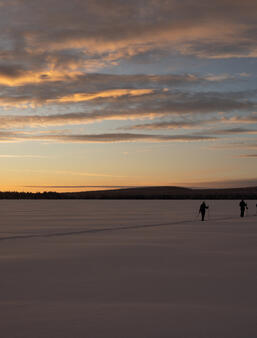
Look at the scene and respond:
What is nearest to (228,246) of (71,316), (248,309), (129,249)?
(129,249)

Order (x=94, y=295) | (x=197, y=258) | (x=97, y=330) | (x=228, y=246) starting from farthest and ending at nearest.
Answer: (x=228, y=246) → (x=197, y=258) → (x=94, y=295) → (x=97, y=330)

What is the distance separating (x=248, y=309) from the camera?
27.6 ft

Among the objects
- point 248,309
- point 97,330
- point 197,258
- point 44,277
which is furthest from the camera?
point 197,258

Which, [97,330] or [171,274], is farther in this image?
[171,274]

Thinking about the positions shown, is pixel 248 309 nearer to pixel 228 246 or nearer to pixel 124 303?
pixel 124 303

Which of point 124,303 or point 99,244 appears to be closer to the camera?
point 124,303

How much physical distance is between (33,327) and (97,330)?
0.92 meters

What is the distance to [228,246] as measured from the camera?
61.1ft

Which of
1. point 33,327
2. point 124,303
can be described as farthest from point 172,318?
point 33,327

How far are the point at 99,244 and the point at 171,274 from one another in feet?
26.2

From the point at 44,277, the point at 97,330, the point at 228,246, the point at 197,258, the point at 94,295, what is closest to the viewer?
the point at 97,330

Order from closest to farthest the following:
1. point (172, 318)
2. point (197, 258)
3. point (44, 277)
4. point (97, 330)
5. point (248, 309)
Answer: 1. point (97, 330)
2. point (172, 318)
3. point (248, 309)
4. point (44, 277)
5. point (197, 258)

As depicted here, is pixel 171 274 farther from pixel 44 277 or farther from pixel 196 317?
pixel 196 317

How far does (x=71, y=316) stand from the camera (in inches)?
314
